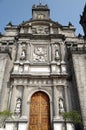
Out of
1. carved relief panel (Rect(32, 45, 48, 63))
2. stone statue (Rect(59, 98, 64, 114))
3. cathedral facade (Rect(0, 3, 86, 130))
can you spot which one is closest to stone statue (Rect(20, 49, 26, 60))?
cathedral facade (Rect(0, 3, 86, 130))

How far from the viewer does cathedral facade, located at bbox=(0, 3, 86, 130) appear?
14.3 metres

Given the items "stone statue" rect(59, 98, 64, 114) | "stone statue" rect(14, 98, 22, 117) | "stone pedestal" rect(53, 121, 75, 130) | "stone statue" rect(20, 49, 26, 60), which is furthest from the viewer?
"stone statue" rect(20, 49, 26, 60)

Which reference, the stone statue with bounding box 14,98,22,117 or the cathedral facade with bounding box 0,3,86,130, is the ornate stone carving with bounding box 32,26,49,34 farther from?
the stone statue with bounding box 14,98,22,117

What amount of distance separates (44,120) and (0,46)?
8.60m

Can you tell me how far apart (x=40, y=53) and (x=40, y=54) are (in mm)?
140

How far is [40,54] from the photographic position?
18297 mm

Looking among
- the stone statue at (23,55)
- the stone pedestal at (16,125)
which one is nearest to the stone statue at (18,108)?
the stone pedestal at (16,125)

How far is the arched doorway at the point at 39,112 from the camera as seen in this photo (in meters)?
14.1

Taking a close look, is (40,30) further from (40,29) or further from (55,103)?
(55,103)

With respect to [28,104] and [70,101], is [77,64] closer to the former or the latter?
[70,101]

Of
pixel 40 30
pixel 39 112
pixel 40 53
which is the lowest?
pixel 39 112

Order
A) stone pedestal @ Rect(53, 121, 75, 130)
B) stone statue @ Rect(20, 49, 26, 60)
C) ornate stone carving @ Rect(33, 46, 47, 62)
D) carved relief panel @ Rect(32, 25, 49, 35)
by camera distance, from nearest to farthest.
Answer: stone pedestal @ Rect(53, 121, 75, 130), stone statue @ Rect(20, 49, 26, 60), ornate stone carving @ Rect(33, 46, 47, 62), carved relief panel @ Rect(32, 25, 49, 35)

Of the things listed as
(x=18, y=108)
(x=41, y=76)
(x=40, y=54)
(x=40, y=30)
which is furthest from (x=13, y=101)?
(x=40, y=30)

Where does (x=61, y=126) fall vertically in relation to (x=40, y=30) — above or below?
below
